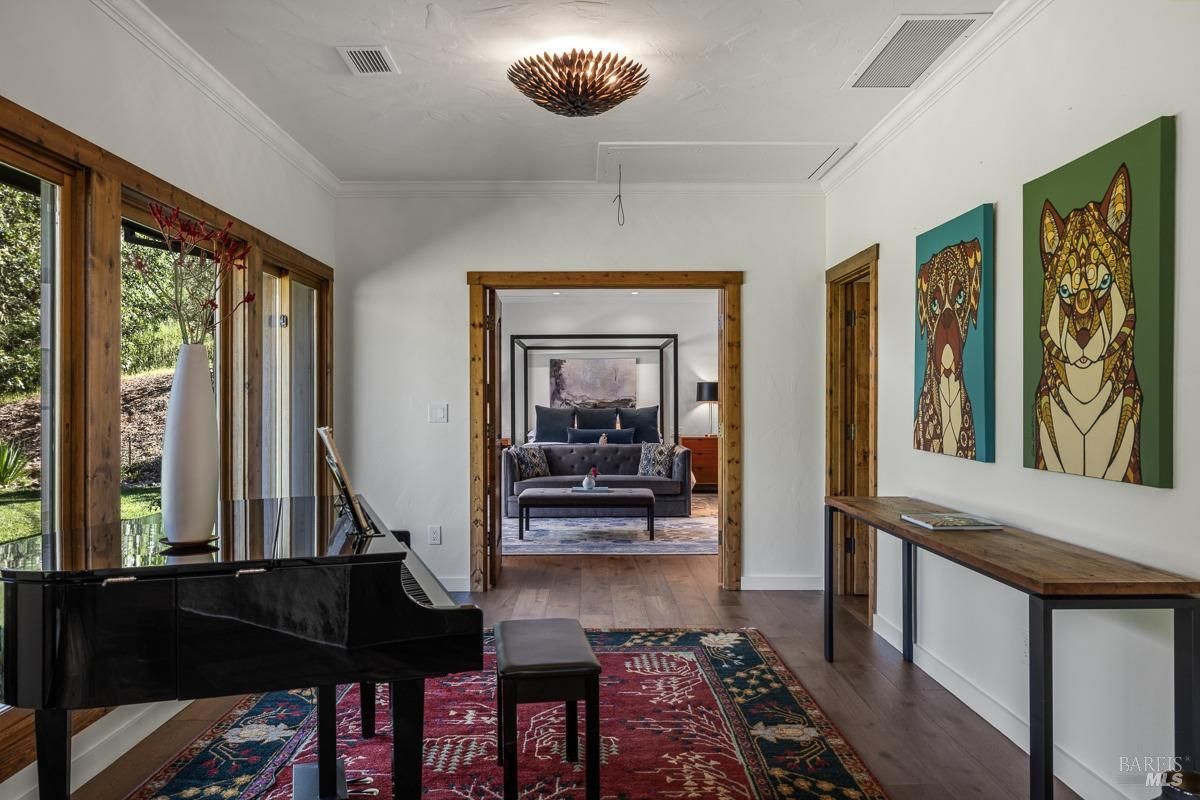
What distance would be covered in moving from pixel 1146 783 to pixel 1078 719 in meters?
0.32

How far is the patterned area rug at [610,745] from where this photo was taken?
2.40 m

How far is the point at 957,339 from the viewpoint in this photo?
3.14 metres

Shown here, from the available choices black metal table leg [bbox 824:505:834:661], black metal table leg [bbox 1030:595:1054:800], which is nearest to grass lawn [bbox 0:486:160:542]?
black metal table leg [bbox 1030:595:1054:800]

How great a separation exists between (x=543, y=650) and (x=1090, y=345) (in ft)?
5.95

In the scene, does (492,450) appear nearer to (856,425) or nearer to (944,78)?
(856,425)

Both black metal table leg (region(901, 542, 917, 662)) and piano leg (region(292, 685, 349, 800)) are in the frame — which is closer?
piano leg (region(292, 685, 349, 800))

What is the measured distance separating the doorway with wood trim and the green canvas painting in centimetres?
215

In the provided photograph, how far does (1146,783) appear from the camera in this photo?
2.08 meters

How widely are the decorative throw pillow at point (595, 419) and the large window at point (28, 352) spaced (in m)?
7.70

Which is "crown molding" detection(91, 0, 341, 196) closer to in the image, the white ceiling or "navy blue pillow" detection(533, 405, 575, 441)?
the white ceiling

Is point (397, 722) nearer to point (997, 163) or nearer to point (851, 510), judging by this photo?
point (851, 510)

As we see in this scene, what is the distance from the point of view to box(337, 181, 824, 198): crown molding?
4918 millimetres

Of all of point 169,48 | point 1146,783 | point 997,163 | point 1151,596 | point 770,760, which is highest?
point 169,48

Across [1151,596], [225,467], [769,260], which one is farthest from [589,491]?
[1151,596]
